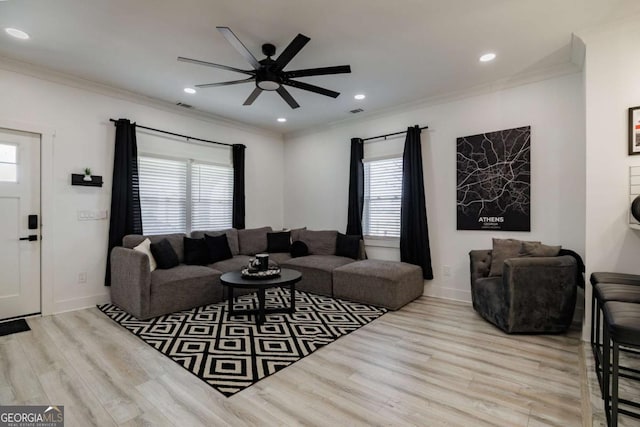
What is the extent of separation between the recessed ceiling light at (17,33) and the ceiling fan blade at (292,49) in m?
2.41

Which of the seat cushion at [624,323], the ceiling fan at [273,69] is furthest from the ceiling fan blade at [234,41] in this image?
the seat cushion at [624,323]

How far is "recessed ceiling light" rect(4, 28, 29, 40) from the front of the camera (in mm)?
2832

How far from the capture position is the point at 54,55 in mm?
3307

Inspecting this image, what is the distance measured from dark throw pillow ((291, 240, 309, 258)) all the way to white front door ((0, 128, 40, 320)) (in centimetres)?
335

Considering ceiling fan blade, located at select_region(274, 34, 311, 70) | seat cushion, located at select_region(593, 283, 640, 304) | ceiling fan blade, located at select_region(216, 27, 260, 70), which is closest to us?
seat cushion, located at select_region(593, 283, 640, 304)

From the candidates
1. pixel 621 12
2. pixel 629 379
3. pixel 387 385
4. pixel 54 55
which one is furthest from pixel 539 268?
pixel 54 55

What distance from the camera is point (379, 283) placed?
389cm

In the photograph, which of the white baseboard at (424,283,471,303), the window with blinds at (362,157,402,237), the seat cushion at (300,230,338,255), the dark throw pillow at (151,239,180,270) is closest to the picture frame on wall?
the white baseboard at (424,283,471,303)

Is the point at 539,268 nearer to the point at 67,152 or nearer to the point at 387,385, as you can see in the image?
the point at 387,385

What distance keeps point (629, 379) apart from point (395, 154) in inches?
141

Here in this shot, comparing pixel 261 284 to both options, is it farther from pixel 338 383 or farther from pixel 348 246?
pixel 348 246

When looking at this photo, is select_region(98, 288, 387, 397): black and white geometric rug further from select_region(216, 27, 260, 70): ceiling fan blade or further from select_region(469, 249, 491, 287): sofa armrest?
select_region(216, 27, 260, 70): ceiling fan blade

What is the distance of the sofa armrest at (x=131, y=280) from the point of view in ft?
11.2

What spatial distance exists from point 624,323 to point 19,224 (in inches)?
214
